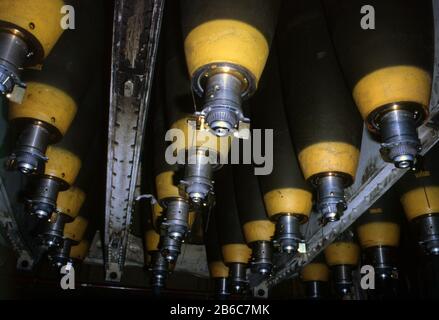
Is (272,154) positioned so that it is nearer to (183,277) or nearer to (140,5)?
(140,5)

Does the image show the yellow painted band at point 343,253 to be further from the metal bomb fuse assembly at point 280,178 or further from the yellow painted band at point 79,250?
the yellow painted band at point 79,250

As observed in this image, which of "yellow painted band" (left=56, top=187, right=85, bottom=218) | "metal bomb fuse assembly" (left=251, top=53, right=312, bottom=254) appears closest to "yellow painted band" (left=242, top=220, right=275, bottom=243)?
"metal bomb fuse assembly" (left=251, top=53, right=312, bottom=254)

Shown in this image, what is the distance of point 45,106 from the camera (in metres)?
0.87

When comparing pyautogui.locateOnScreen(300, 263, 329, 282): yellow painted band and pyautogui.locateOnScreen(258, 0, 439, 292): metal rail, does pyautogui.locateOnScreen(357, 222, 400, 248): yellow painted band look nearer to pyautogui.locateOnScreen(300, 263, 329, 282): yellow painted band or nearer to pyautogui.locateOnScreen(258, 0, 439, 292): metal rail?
pyautogui.locateOnScreen(258, 0, 439, 292): metal rail

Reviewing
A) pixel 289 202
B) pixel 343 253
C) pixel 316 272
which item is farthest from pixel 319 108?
pixel 316 272

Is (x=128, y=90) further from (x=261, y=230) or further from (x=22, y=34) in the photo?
(x=261, y=230)

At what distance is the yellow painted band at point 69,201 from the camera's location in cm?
128

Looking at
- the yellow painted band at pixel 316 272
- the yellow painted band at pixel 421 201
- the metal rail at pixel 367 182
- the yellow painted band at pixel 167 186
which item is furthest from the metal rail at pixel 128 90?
the yellow painted band at pixel 316 272

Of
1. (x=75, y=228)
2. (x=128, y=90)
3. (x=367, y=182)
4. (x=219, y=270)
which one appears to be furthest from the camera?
(x=219, y=270)

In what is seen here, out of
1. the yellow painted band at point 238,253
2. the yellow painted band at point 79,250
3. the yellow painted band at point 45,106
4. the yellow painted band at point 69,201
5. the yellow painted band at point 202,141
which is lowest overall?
the yellow painted band at point 238,253

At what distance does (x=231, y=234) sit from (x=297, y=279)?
117 centimetres

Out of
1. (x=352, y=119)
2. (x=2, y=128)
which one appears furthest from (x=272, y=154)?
(x=2, y=128)

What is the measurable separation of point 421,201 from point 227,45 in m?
1.02

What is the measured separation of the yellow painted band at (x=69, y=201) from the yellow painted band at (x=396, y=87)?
1036mm
